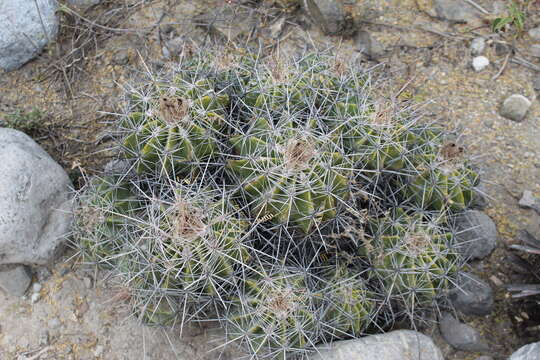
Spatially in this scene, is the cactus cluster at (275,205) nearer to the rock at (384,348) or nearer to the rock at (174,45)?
the rock at (384,348)

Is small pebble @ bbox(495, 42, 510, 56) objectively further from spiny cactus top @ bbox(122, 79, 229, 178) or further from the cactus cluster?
spiny cactus top @ bbox(122, 79, 229, 178)

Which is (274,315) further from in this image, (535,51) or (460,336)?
(535,51)

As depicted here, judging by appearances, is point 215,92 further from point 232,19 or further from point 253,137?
point 232,19

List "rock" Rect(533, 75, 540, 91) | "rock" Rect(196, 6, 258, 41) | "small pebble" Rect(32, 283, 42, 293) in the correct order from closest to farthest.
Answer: "small pebble" Rect(32, 283, 42, 293)
"rock" Rect(533, 75, 540, 91)
"rock" Rect(196, 6, 258, 41)

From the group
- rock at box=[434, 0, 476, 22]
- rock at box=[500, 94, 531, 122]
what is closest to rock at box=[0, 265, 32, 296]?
rock at box=[500, 94, 531, 122]

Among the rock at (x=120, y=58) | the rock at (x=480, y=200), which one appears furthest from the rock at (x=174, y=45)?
the rock at (x=480, y=200)

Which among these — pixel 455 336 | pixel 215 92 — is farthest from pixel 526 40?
pixel 215 92
